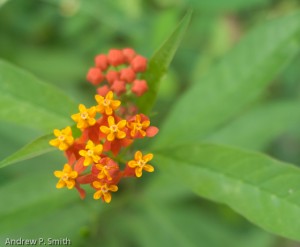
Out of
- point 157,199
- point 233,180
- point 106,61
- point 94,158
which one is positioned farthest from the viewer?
point 157,199

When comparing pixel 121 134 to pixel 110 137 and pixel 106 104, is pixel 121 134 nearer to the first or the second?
pixel 110 137

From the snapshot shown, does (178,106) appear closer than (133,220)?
Yes

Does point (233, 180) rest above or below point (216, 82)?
below

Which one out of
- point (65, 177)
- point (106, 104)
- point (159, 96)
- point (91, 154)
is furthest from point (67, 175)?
point (159, 96)

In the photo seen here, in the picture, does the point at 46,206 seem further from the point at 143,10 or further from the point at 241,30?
the point at 241,30

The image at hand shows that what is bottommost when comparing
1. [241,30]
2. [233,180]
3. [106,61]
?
[233,180]

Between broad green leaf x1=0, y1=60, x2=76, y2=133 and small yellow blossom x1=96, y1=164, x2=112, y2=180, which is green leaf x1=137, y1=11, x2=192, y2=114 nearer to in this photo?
broad green leaf x1=0, y1=60, x2=76, y2=133

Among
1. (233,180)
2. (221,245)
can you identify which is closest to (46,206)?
(233,180)
